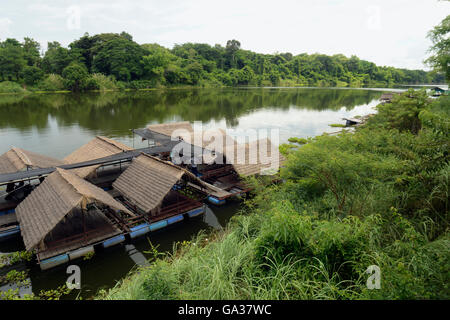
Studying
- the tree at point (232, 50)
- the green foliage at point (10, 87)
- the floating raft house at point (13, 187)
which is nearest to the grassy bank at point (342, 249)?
the floating raft house at point (13, 187)

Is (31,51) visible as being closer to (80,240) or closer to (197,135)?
(197,135)

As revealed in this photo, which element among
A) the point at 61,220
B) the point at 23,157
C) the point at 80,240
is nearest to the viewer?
the point at 80,240

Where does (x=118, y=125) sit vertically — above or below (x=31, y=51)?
below

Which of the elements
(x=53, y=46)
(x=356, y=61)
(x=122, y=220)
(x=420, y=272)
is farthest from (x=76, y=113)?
(x=356, y=61)

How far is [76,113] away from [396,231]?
3907 cm

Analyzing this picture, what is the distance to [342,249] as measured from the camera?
14.8 ft

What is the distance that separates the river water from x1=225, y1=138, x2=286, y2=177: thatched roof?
1.83 m

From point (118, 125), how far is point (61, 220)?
22.5 meters

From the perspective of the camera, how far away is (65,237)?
880cm

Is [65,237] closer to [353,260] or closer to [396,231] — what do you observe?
[353,260]

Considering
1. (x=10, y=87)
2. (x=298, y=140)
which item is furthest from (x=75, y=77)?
(x=298, y=140)

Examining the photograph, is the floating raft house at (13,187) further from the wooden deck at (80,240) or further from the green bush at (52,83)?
the green bush at (52,83)

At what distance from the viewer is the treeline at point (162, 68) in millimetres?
53562

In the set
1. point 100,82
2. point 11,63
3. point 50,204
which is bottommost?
point 50,204
